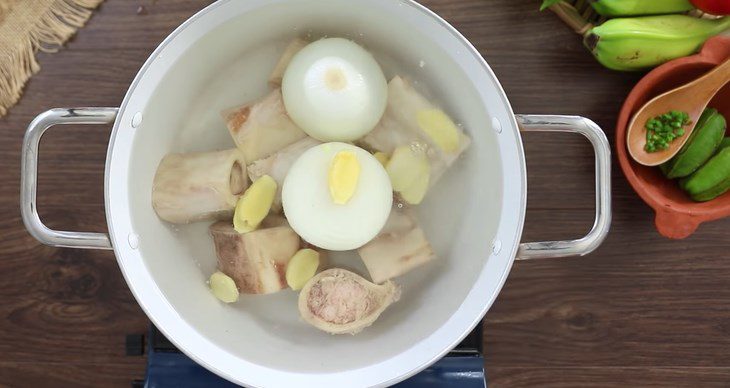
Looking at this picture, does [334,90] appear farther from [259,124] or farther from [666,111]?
[666,111]

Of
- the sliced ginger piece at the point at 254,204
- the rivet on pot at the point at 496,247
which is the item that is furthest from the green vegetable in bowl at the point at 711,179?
the sliced ginger piece at the point at 254,204

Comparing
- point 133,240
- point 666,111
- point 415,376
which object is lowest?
point 415,376

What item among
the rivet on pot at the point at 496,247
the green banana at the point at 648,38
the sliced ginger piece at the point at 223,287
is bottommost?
the sliced ginger piece at the point at 223,287

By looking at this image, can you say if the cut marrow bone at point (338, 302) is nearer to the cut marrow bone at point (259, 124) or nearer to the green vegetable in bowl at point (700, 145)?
the cut marrow bone at point (259, 124)

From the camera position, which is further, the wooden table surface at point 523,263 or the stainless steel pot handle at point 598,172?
the wooden table surface at point 523,263

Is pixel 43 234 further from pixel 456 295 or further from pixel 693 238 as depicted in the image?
pixel 693 238

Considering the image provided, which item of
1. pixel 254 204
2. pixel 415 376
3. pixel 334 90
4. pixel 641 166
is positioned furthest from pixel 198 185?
pixel 641 166

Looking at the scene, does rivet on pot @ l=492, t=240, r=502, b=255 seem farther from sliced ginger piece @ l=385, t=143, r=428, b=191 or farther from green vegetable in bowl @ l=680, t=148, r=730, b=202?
green vegetable in bowl @ l=680, t=148, r=730, b=202
